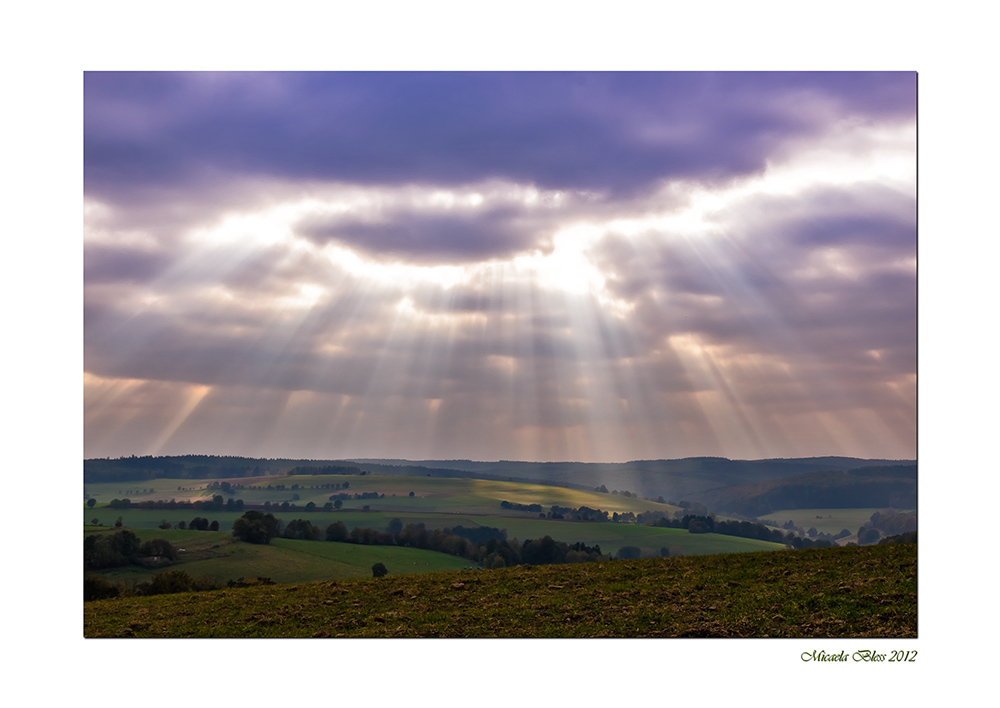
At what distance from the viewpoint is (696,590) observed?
20.1 m

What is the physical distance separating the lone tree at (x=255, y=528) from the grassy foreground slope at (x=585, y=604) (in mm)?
30168

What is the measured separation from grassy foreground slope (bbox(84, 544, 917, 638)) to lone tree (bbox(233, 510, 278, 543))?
3017 cm

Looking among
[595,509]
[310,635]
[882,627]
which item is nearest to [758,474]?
[595,509]

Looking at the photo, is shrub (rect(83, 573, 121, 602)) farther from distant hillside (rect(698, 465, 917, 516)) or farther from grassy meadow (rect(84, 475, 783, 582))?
distant hillside (rect(698, 465, 917, 516))

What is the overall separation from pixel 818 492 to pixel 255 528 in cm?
5564

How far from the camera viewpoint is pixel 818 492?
64750 mm

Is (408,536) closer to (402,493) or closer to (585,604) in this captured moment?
(402,493)

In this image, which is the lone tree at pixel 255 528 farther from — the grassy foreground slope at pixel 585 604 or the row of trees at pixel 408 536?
the grassy foreground slope at pixel 585 604

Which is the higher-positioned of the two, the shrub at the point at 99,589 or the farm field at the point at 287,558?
the shrub at the point at 99,589

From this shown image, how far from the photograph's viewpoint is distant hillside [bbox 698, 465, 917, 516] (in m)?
60.7

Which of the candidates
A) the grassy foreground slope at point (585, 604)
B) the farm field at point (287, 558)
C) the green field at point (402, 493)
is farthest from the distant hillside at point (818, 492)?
the grassy foreground slope at point (585, 604)

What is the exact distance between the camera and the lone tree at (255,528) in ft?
172

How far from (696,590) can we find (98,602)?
21.6m

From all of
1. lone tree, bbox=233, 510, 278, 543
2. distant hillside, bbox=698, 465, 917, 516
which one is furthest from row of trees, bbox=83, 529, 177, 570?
distant hillside, bbox=698, 465, 917, 516
